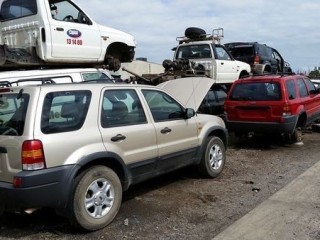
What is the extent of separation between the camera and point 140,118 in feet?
18.3

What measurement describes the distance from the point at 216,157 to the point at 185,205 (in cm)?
167

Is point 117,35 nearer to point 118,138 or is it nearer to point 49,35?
point 49,35

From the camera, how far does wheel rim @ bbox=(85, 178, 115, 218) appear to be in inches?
186

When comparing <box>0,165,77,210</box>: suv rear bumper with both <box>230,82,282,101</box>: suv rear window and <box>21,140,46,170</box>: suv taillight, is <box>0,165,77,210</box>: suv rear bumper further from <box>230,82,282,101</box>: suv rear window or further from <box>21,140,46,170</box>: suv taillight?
<box>230,82,282,101</box>: suv rear window

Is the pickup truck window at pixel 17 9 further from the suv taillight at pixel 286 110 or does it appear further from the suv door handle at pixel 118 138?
the suv taillight at pixel 286 110

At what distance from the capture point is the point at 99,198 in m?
4.79

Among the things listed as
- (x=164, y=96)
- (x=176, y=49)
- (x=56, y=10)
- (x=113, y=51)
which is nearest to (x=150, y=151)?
(x=164, y=96)

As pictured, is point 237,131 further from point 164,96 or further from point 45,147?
point 45,147

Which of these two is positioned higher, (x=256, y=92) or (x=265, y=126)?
(x=256, y=92)

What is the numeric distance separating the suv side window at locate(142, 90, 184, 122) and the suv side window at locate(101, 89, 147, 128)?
25 centimetres

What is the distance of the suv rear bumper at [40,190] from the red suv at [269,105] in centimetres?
644

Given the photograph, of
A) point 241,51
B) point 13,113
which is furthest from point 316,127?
point 13,113

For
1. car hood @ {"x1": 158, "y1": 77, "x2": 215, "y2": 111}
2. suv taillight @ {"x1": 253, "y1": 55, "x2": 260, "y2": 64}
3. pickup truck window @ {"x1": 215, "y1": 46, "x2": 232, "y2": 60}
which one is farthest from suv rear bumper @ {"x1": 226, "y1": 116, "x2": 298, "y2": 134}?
suv taillight @ {"x1": 253, "y1": 55, "x2": 260, "y2": 64}

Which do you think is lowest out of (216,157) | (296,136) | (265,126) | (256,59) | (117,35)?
(296,136)
